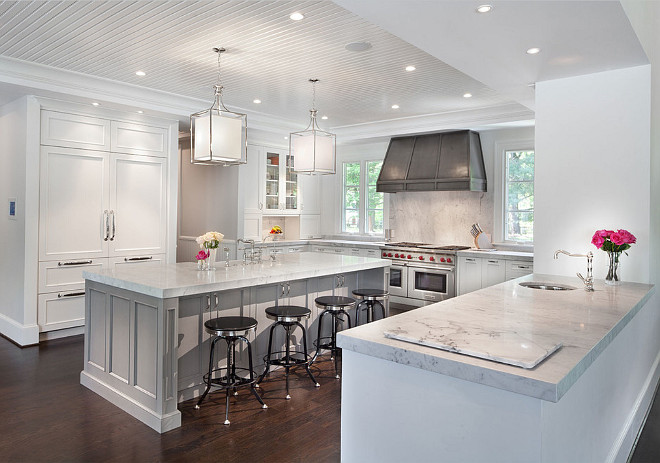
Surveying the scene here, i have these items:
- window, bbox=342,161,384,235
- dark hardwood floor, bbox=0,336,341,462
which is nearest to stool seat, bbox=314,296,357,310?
dark hardwood floor, bbox=0,336,341,462

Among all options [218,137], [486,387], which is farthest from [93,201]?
[486,387]

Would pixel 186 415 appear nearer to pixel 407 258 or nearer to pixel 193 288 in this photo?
pixel 193 288

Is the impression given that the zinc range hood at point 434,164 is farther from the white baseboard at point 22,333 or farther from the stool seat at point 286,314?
the white baseboard at point 22,333

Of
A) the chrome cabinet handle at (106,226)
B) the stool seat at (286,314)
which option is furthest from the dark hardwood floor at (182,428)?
the chrome cabinet handle at (106,226)

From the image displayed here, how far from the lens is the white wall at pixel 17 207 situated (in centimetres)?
501

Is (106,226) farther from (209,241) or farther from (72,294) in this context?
(209,241)

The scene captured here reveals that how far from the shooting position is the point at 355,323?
497cm

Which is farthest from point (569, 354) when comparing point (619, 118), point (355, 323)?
point (355, 323)

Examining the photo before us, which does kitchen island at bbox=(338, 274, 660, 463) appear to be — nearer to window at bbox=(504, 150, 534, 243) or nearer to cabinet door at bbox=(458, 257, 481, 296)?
cabinet door at bbox=(458, 257, 481, 296)

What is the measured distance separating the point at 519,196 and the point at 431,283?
1.74m

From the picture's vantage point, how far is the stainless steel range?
6578 mm

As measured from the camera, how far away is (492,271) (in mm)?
6164

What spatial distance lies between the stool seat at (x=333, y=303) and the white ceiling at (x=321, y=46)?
2.17 m

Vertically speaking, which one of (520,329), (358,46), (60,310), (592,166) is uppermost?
(358,46)
